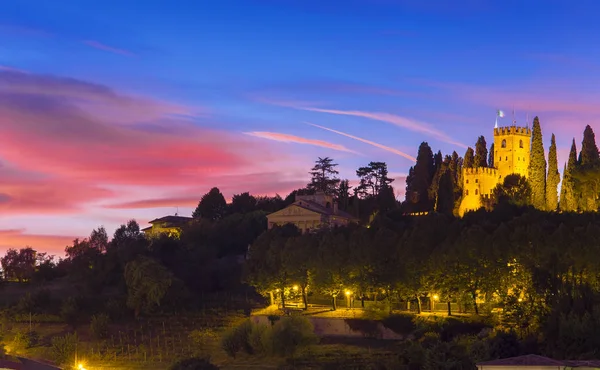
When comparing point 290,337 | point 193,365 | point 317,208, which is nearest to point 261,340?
point 290,337

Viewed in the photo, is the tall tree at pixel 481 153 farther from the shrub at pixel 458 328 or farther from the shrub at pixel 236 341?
the shrub at pixel 236 341

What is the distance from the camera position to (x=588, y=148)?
8331 cm

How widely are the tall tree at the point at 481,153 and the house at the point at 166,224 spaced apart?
34.7 meters

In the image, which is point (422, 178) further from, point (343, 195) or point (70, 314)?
point (70, 314)

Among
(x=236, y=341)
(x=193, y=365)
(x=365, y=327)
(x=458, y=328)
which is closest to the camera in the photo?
(x=193, y=365)

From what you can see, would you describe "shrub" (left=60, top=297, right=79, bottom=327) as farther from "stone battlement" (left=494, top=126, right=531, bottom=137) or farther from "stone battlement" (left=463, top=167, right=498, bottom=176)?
"stone battlement" (left=494, top=126, right=531, bottom=137)

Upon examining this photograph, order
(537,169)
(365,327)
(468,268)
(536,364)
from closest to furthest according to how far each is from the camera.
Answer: (536,364), (365,327), (468,268), (537,169)

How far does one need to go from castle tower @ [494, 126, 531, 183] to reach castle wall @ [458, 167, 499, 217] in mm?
2921

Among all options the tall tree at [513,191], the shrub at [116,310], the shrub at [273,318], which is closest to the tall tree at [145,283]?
the shrub at [116,310]

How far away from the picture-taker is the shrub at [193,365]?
152 feet

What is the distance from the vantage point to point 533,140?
8806 cm

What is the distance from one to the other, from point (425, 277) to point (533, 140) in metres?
34.9

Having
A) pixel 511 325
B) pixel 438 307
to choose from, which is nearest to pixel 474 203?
pixel 438 307

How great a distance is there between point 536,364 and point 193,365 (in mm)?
18877
